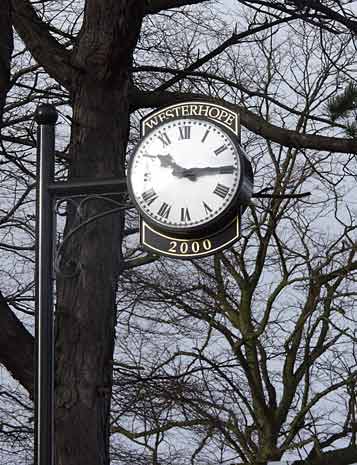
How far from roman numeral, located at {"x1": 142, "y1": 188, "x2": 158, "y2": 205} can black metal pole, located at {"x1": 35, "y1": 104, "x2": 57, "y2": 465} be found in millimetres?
598

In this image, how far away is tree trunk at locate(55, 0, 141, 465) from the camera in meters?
6.82

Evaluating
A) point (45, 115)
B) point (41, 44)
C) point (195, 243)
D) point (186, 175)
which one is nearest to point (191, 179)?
point (186, 175)

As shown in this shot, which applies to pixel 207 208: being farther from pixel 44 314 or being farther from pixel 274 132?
pixel 274 132

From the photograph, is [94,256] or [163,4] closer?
[94,256]

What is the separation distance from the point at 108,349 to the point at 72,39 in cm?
258

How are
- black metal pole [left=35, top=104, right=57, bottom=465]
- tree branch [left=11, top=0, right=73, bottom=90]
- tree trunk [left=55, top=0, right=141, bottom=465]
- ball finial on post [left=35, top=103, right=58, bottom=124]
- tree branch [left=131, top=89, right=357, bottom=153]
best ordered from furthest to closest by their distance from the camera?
tree branch [left=131, top=89, right=357, bottom=153] < tree branch [left=11, top=0, right=73, bottom=90] < tree trunk [left=55, top=0, right=141, bottom=465] < ball finial on post [left=35, top=103, right=58, bottom=124] < black metal pole [left=35, top=104, right=57, bottom=465]

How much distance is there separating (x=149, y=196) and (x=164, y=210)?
9 cm

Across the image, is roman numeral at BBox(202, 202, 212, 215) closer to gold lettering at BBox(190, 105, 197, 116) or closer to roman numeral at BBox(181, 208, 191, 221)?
roman numeral at BBox(181, 208, 191, 221)

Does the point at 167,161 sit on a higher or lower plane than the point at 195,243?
higher

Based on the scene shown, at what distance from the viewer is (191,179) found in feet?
14.3

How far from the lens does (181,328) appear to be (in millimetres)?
11039

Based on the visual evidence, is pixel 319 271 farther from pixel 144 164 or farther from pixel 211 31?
pixel 144 164

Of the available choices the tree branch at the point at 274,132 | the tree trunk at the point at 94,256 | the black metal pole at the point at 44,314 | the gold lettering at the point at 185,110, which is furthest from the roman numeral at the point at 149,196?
the tree branch at the point at 274,132

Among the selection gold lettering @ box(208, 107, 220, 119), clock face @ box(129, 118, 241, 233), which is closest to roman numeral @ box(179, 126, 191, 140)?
clock face @ box(129, 118, 241, 233)
